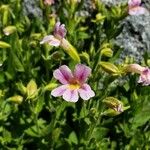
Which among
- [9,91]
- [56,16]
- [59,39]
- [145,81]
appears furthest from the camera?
[56,16]

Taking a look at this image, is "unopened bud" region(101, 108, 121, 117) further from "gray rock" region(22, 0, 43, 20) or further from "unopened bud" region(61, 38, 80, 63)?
"gray rock" region(22, 0, 43, 20)

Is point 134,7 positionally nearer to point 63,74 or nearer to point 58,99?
point 58,99

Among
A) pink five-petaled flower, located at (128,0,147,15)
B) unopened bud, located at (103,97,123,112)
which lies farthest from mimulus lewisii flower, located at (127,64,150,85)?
pink five-petaled flower, located at (128,0,147,15)

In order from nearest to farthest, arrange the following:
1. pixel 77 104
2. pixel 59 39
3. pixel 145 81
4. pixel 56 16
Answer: pixel 145 81, pixel 59 39, pixel 77 104, pixel 56 16

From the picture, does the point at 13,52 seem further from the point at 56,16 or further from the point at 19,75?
the point at 56,16

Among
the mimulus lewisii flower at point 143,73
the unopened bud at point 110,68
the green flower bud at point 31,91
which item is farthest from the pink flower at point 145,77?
the green flower bud at point 31,91

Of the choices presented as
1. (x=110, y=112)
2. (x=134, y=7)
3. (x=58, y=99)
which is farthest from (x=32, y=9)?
(x=110, y=112)

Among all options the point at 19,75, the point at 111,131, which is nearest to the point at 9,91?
the point at 19,75
